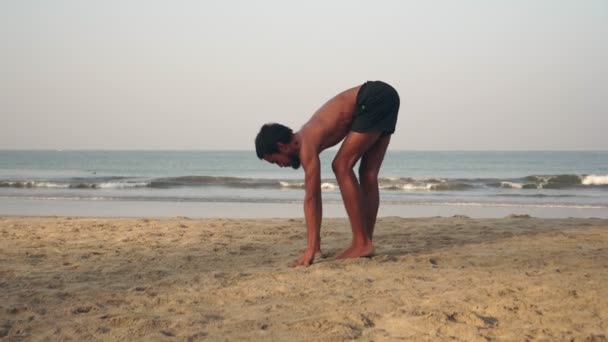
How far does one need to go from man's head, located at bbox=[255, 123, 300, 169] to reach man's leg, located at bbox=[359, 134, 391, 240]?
0.70 m

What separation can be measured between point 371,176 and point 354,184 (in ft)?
1.35

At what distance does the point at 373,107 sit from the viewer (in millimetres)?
4734

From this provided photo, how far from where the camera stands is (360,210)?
15.5 feet

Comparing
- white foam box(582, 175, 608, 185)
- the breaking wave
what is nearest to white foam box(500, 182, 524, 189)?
the breaking wave

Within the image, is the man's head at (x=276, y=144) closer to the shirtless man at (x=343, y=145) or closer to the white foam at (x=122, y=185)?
the shirtless man at (x=343, y=145)

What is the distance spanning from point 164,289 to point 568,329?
7.31 ft

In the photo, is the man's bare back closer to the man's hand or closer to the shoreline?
the man's hand

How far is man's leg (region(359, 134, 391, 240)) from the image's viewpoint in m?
5.05

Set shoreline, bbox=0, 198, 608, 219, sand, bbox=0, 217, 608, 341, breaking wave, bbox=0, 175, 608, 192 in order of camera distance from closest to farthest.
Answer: sand, bbox=0, 217, 608, 341 → shoreline, bbox=0, 198, 608, 219 → breaking wave, bbox=0, 175, 608, 192

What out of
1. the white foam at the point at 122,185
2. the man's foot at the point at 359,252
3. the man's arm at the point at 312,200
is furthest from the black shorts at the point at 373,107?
the white foam at the point at 122,185

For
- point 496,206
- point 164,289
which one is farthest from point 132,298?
point 496,206

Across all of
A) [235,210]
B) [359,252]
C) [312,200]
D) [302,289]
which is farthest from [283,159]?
[235,210]

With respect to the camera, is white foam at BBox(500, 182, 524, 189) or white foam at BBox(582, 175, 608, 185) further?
white foam at BBox(582, 175, 608, 185)

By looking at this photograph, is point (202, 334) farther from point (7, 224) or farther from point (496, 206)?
point (496, 206)
